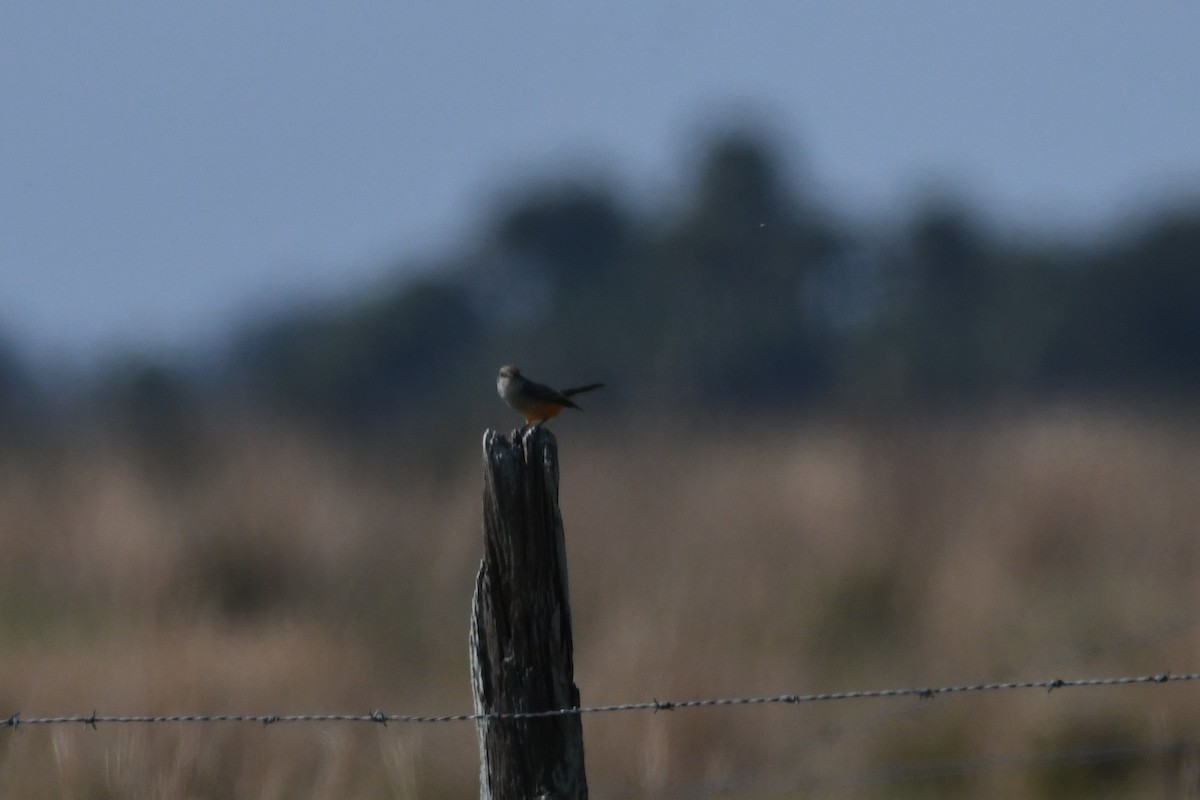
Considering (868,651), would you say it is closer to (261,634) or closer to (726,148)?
(261,634)

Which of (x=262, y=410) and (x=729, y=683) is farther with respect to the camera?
(x=262, y=410)

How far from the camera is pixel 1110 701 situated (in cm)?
961

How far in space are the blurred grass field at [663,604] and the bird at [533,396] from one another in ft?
4.02

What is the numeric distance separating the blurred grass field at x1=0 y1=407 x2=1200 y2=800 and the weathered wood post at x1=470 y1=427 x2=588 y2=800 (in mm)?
1751

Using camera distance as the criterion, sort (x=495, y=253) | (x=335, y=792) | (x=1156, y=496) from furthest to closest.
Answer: (x=495, y=253)
(x=1156, y=496)
(x=335, y=792)

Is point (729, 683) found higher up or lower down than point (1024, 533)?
lower down

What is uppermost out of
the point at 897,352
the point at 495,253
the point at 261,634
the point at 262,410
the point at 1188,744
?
the point at 495,253

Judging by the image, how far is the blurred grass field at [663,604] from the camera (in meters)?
8.67

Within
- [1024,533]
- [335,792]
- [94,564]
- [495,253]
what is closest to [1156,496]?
[1024,533]


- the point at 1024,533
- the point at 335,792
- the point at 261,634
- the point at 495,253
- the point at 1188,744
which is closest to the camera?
the point at 335,792

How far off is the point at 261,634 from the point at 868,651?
A: 385cm

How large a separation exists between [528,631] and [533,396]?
78.0 inches

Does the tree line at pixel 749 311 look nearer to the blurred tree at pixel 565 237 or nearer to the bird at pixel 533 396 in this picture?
the blurred tree at pixel 565 237

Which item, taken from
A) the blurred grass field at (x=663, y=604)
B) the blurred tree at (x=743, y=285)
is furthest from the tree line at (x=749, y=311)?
the blurred grass field at (x=663, y=604)
